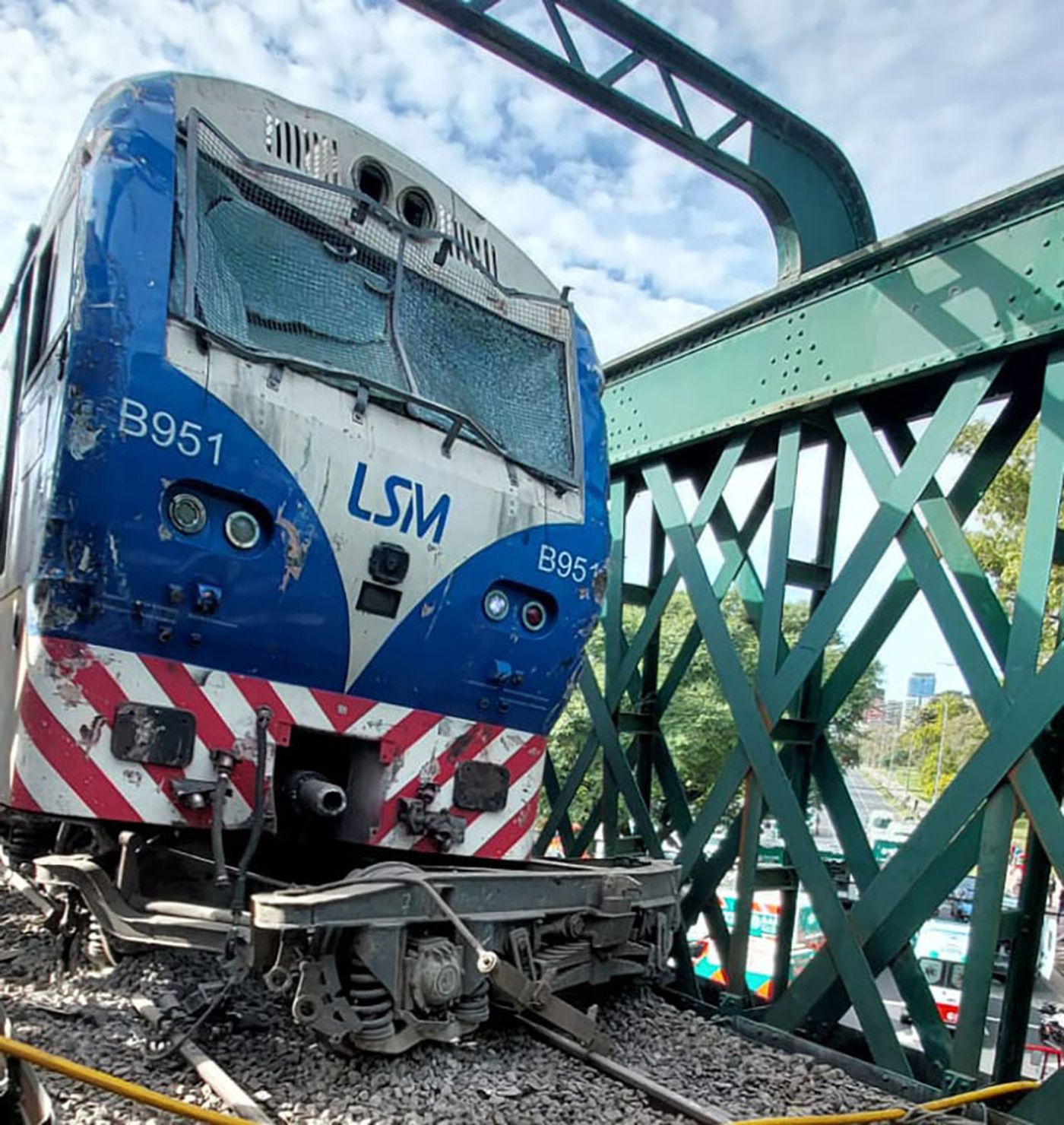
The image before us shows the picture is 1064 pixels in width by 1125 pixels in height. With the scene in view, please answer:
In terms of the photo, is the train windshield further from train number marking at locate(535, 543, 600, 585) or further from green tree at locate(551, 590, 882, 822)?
green tree at locate(551, 590, 882, 822)

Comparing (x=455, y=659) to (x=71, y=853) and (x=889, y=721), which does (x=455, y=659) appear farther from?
(x=889, y=721)

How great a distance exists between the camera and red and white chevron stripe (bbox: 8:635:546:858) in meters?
2.93

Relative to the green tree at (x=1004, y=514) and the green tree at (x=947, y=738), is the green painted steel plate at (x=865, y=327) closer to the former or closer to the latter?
the green tree at (x=1004, y=514)

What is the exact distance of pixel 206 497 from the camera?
314 centimetres

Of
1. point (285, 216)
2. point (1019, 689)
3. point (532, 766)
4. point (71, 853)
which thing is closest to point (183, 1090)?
point (71, 853)

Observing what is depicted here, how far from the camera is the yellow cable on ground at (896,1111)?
113 inches

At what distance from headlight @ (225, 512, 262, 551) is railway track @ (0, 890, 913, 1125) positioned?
68.0 inches

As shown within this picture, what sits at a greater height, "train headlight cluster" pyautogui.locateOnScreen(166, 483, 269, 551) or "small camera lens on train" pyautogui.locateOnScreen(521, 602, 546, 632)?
"train headlight cluster" pyautogui.locateOnScreen(166, 483, 269, 551)

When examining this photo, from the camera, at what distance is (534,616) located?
13.1 feet

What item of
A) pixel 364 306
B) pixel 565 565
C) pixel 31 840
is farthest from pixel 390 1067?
pixel 364 306

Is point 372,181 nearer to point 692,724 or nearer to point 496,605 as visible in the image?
point 496,605

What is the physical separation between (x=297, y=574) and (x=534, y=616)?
1102 mm

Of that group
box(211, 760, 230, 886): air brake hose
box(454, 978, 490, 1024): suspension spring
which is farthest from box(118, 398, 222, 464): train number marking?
box(454, 978, 490, 1024): suspension spring

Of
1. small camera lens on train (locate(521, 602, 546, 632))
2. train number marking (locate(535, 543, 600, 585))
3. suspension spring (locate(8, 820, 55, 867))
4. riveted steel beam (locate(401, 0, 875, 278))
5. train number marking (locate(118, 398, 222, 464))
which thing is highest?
riveted steel beam (locate(401, 0, 875, 278))
